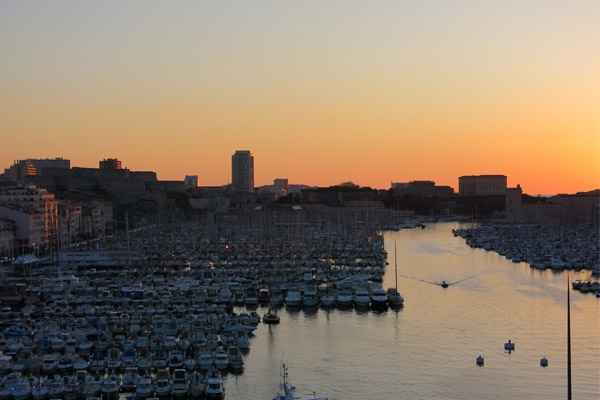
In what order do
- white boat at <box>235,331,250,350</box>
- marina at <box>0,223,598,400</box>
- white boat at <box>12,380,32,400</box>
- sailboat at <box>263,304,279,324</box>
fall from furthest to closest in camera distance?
sailboat at <box>263,304,279,324</box>
white boat at <box>235,331,250,350</box>
marina at <box>0,223,598,400</box>
white boat at <box>12,380,32,400</box>

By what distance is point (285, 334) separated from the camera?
11.5m

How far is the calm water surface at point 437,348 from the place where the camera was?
8711 millimetres

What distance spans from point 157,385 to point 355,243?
53.2 ft

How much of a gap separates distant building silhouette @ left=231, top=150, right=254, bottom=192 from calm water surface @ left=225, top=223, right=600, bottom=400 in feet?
205

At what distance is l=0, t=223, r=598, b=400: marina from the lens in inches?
341

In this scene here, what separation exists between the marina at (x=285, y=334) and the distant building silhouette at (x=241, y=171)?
→ 2361 inches

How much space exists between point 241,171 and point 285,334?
67.2 meters

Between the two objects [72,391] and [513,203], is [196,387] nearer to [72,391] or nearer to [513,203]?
[72,391]

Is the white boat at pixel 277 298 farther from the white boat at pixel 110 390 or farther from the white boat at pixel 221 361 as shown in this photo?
the white boat at pixel 110 390

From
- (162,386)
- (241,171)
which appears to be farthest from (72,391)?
(241,171)

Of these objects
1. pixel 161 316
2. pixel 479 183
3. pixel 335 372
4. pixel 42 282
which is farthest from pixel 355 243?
pixel 479 183

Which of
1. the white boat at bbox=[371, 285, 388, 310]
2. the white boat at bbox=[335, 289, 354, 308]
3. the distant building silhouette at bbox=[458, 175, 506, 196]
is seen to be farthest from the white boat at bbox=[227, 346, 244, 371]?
the distant building silhouette at bbox=[458, 175, 506, 196]

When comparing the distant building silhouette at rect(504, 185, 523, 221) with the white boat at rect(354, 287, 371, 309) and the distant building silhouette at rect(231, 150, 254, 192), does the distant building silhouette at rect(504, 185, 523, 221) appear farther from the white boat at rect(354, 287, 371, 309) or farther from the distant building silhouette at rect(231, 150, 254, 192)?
the distant building silhouette at rect(231, 150, 254, 192)

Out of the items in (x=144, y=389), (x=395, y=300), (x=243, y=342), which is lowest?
(x=144, y=389)
